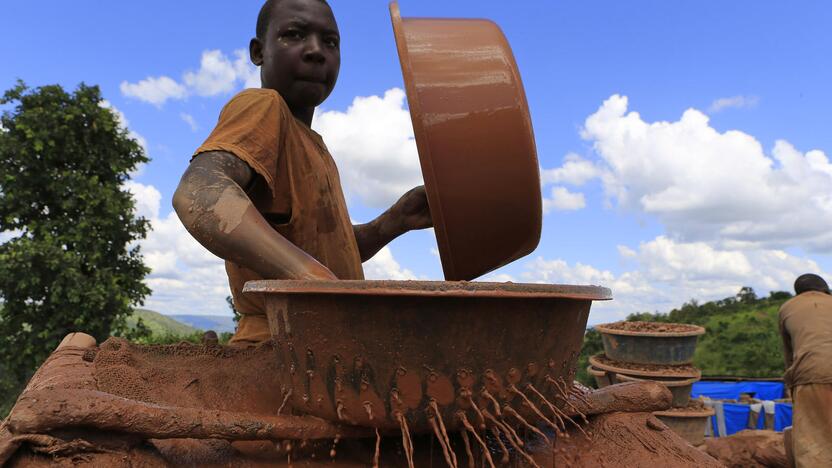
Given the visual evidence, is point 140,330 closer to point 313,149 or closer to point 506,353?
point 313,149

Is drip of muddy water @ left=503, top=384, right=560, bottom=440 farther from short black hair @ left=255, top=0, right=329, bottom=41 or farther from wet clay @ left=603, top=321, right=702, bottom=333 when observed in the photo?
wet clay @ left=603, top=321, right=702, bottom=333

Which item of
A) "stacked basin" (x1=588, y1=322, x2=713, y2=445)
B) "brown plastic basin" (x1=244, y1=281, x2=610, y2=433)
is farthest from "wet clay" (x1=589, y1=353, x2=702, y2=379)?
"brown plastic basin" (x1=244, y1=281, x2=610, y2=433)

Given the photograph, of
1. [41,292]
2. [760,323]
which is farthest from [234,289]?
[760,323]

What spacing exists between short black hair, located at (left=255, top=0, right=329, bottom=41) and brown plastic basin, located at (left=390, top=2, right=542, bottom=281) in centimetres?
43

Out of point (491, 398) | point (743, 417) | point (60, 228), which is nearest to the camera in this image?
point (491, 398)

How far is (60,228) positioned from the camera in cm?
995

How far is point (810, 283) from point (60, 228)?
1123 centimetres

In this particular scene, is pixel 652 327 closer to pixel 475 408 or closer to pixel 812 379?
pixel 812 379

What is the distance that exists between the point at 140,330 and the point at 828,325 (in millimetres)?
10481

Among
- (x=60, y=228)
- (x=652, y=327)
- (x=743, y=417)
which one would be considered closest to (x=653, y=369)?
(x=652, y=327)

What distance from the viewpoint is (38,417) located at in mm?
896

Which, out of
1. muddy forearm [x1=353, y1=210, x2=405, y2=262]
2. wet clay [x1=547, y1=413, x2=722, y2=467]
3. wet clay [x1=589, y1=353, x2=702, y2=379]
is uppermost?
muddy forearm [x1=353, y1=210, x2=405, y2=262]

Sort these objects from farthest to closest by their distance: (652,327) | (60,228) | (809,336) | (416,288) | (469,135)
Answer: (60,228), (652,327), (809,336), (469,135), (416,288)

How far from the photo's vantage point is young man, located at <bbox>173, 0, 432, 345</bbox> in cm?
107
